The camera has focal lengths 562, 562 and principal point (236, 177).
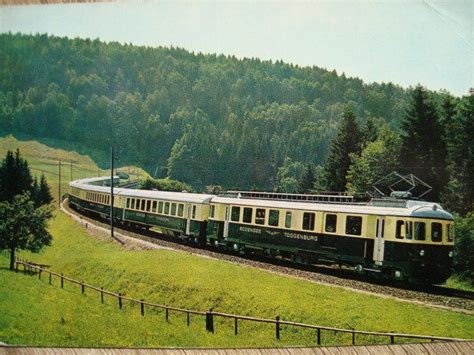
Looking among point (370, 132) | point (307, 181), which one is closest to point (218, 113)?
point (307, 181)

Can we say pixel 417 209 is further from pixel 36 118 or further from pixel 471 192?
pixel 36 118

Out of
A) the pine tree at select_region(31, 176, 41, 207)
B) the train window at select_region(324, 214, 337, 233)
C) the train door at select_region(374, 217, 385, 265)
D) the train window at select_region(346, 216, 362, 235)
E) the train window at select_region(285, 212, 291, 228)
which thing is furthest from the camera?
the train window at select_region(285, 212, 291, 228)

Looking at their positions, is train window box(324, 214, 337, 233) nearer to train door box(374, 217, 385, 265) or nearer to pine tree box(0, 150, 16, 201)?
train door box(374, 217, 385, 265)

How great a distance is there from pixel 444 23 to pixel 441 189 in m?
1.33

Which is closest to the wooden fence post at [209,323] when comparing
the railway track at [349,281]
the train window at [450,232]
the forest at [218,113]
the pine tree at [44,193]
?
the railway track at [349,281]

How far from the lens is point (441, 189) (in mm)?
4211

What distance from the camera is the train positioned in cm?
443

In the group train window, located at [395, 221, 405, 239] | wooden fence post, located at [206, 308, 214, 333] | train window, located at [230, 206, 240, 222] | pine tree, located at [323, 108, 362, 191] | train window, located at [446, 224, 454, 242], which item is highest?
pine tree, located at [323, 108, 362, 191]

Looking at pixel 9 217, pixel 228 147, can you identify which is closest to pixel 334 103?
pixel 228 147

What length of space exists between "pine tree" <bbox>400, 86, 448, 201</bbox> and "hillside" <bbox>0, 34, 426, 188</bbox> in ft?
0.56

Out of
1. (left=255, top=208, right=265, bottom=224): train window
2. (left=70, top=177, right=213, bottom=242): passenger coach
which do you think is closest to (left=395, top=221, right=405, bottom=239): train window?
(left=255, top=208, right=265, bottom=224): train window

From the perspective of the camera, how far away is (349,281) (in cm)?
452

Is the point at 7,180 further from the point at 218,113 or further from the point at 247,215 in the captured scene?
the point at 247,215

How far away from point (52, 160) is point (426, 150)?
2829mm
